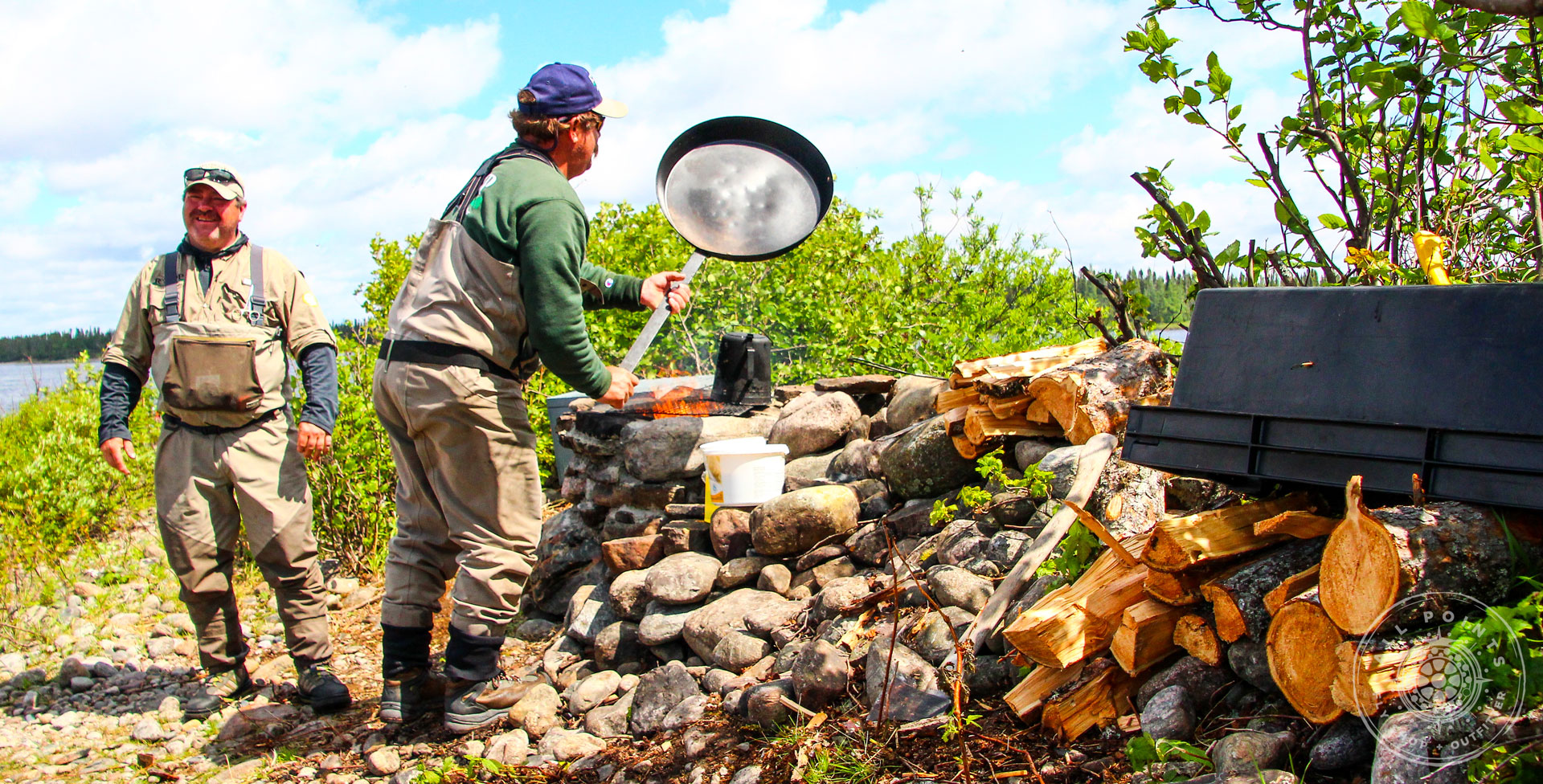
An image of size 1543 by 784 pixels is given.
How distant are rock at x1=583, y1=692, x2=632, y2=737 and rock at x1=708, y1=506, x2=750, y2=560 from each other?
88 centimetres

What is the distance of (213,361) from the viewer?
4039 mm

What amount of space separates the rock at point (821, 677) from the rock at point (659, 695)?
23.0 inches

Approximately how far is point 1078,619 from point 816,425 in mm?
2619

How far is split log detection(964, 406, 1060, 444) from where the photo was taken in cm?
397

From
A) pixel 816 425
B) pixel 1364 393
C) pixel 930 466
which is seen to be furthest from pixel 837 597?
pixel 1364 393

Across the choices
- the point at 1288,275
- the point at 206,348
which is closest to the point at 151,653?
the point at 206,348

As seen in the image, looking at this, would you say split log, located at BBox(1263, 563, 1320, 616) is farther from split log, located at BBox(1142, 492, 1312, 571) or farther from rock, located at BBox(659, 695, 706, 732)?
rock, located at BBox(659, 695, 706, 732)

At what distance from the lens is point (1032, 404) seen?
4.00 metres

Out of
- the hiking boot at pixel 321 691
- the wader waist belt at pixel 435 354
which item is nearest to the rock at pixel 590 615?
the hiking boot at pixel 321 691

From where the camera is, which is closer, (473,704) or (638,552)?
(473,704)

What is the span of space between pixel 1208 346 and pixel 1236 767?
43.6 inches

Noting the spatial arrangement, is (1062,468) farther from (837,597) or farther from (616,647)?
(616,647)

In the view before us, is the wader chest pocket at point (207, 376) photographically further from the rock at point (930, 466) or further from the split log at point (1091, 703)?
the split log at point (1091, 703)

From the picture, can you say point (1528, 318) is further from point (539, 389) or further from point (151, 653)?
point (539, 389)
